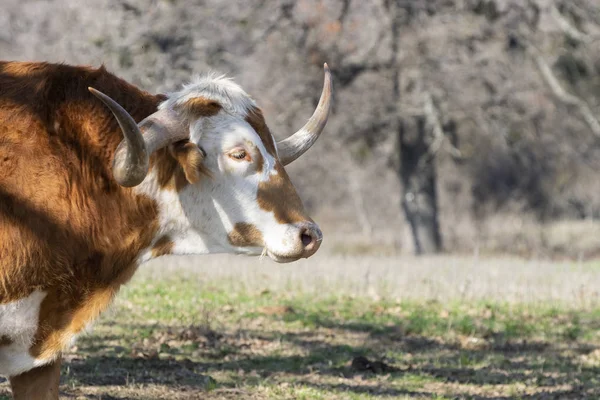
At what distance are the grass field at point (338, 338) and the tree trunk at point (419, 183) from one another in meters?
10.8

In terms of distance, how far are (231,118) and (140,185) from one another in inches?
24.4

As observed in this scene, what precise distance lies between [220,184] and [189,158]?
0.78ft

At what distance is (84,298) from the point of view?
5098 mm

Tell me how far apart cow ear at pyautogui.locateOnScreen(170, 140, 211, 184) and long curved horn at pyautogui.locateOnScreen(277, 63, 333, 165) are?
29.1 inches

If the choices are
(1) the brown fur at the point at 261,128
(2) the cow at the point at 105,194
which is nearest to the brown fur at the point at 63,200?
(2) the cow at the point at 105,194

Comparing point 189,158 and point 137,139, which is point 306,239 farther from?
point 137,139

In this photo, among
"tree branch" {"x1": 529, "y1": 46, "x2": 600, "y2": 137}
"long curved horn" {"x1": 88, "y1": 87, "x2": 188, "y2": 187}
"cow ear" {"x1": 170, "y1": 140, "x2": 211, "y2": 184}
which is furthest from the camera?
"tree branch" {"x1": 529, "y1": 46, "x2": 600, "y2": 137}

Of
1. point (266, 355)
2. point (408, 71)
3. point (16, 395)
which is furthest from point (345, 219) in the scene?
point (16, 395)

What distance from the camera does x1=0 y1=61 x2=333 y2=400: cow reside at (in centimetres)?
486

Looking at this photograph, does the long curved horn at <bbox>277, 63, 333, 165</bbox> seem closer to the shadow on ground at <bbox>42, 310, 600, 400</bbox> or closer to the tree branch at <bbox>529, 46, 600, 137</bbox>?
the shadow on ground at <bbox>42, 310, 600, 400</bbox>

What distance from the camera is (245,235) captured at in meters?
5.30

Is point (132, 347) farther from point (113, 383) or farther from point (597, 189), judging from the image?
point (597, 189)

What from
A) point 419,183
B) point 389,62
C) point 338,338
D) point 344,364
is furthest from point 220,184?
point 419,183

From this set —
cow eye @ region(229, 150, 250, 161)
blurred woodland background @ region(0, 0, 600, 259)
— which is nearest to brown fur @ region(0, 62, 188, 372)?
cow eye @ region(229, 150, 250, 161)
